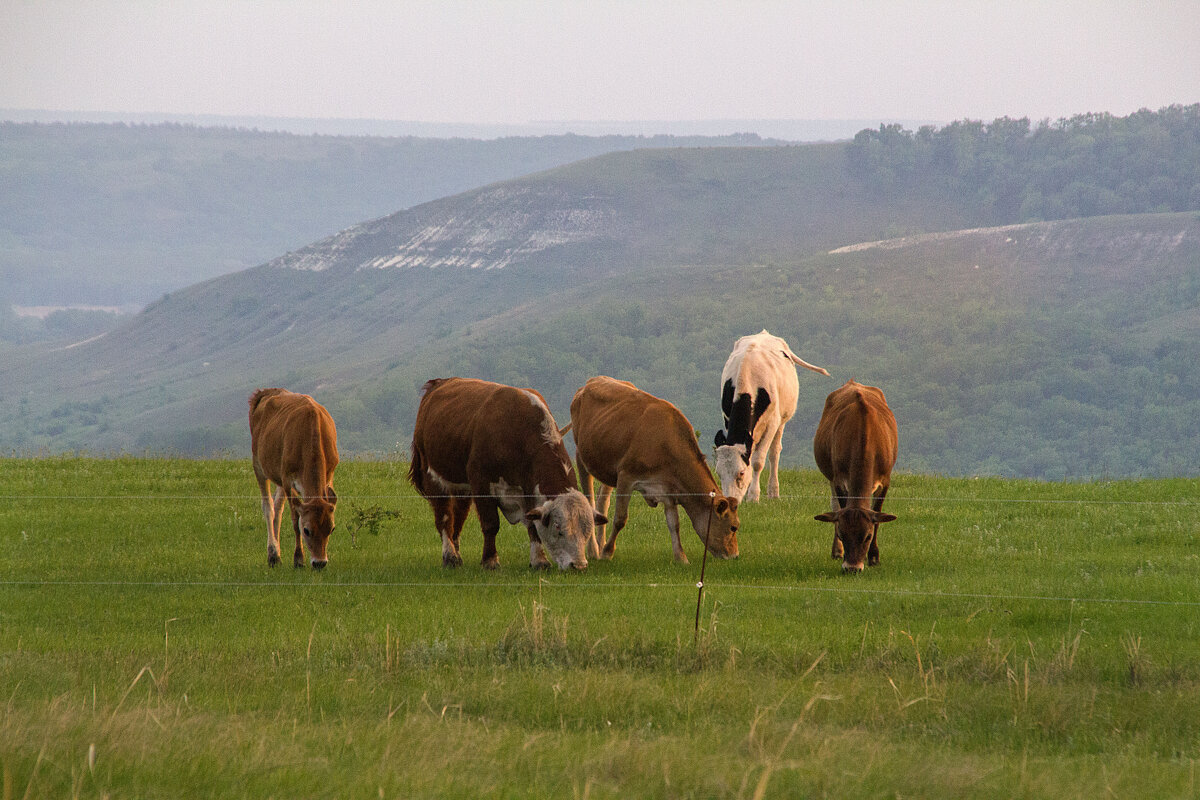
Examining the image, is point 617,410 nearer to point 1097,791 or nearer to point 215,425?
point 1097,791

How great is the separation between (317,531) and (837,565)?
242 inches

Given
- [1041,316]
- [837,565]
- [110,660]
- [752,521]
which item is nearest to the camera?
[110,660]

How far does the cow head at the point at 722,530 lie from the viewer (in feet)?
45.3

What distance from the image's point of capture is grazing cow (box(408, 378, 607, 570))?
1309 cm

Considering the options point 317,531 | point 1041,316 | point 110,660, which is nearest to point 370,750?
point 110,660

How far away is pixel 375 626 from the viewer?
1059cm

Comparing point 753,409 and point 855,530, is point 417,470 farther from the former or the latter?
point 753,409

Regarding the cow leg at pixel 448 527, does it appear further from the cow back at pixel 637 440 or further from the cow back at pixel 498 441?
the cow back at pixel 637 440

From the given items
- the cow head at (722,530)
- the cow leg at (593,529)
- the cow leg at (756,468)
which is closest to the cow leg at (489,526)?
the cow leg at (593,529)

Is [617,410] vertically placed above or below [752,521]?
above

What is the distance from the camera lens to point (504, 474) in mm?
13781

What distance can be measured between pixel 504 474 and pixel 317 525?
2332mm

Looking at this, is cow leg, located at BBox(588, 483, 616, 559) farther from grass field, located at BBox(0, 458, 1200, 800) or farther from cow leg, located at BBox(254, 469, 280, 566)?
cow leg, located at BBox(254, 469, 280, 566)

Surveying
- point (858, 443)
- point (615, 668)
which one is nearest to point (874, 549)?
point (858, 443)
